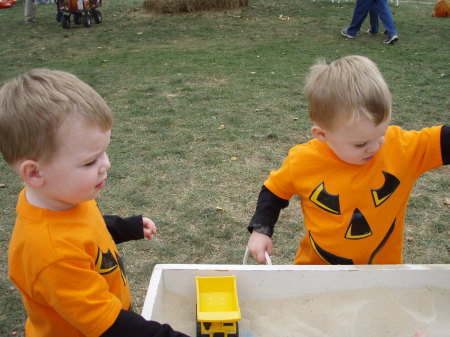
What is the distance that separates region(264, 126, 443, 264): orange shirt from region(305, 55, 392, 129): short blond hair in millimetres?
150

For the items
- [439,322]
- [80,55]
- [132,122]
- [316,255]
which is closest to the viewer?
[439,322]

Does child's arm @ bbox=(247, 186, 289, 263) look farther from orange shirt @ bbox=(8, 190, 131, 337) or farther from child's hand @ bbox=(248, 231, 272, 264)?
orange shirt @ bbox=(8, 190, 131, 337)

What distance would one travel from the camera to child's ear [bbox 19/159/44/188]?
41.3 inches

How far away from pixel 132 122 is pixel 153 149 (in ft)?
2.21

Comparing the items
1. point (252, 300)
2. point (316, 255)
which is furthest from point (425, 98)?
point (252, 300)

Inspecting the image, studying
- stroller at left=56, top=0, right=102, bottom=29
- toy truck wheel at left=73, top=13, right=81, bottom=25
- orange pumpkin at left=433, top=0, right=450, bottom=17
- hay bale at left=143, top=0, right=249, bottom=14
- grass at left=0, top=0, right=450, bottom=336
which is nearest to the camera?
grass at left=0, top=0, right=450, bottom=336

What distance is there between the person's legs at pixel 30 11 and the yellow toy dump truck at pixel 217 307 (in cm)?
977

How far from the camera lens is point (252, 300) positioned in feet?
4.70

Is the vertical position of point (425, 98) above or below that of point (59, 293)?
below

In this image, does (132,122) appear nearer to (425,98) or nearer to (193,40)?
(425,98)

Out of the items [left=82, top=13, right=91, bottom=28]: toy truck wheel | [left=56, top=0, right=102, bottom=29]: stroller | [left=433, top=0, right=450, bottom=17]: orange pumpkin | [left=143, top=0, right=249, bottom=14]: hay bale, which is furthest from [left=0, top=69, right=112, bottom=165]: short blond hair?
[left=433, top=0, right=450, bottom=17]: orange pumpkin

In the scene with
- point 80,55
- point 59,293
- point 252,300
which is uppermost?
point 59,293

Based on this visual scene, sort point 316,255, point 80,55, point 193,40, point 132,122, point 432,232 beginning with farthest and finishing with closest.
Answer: point 193,40, point 80,55, point 132,122, point 432,232, point 316,255

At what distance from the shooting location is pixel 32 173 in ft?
3.50
